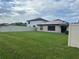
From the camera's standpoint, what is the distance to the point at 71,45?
17.2 metres

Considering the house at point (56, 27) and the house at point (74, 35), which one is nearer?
the house at point (74, 35)

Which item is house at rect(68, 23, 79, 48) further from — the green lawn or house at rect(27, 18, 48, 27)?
house at rect(27, 18, 48, 27)

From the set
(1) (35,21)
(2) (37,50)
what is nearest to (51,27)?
(1) (35,21)

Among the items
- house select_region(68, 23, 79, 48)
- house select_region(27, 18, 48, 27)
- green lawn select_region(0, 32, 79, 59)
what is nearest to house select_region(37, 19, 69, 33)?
house select_region(27, 18, 48, 27)

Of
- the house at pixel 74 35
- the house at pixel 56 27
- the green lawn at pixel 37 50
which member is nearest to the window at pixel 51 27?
the house at pixel 56 27

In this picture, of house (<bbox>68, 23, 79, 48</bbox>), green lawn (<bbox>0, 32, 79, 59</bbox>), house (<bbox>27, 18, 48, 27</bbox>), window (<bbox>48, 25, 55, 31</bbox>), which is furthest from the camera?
house (<bbox>27, 18, 48, 27</bbox>)

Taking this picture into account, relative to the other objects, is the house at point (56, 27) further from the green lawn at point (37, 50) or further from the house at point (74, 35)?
the house at point (74, 35)

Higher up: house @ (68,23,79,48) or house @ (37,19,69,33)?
house @ (68,23,79,48)

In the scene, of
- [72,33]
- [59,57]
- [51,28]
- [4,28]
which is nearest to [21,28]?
[4,28]

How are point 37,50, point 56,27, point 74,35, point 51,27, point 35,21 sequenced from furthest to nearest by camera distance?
point 35,21 < point 51,27 < point 56,27 < point 74,35 < point 37,50

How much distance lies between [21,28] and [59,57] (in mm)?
40439

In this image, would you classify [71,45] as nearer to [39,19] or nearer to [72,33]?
[72,33]

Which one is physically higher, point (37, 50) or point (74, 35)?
point (74, 35)

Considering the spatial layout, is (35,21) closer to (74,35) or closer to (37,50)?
(74,35)
